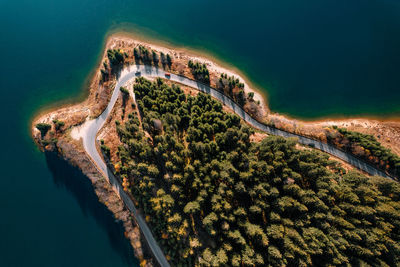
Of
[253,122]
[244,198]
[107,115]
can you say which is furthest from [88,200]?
[253,122]

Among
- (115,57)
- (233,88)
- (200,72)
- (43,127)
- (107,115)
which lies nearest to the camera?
(43,127)

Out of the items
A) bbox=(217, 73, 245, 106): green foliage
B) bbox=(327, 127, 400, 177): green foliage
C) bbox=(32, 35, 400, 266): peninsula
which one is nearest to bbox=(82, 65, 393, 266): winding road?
bbox=(32, 35, 400, 266): peninsula

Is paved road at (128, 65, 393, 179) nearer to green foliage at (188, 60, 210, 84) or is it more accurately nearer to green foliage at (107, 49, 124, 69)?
green foliage at (188, 60, 210, 84)

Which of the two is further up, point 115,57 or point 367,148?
point 115,57

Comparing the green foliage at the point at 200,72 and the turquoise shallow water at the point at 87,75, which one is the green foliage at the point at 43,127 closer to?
the turquoise shallow water at the point at 87,75

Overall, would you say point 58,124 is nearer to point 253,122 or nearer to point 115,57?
point 115,57

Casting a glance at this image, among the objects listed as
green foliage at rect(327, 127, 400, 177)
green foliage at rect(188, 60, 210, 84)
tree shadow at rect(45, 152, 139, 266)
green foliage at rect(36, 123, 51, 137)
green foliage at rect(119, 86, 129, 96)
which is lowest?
green foliage at rect(327, 127, 400, 177)

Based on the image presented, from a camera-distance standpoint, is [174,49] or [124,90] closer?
[124,90]
